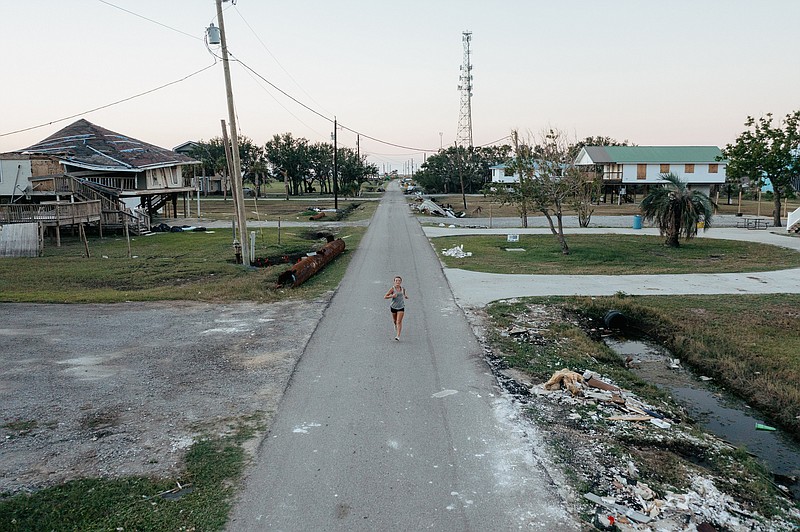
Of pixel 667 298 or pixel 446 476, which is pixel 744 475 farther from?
pixel 667 298

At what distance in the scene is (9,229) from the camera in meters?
26.2

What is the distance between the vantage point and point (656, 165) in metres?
66.0

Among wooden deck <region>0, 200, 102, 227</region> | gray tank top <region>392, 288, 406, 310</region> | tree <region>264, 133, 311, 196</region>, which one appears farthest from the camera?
tree <region>264, 133, 311, 196</region>

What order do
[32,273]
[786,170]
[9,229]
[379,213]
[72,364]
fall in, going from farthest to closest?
[379,213] < [786,170] < [9,229] < [32,273] < [72,364]

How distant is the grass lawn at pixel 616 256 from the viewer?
22984 millimetres

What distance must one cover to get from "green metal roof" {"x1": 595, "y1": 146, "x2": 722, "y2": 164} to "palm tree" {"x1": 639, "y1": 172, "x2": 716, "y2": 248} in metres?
39.7

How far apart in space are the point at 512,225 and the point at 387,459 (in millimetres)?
36920

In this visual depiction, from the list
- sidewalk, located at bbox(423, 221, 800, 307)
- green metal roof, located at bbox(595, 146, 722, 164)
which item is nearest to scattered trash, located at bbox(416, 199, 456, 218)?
green metal roof, located at bbox(595, 146, 722, 164)

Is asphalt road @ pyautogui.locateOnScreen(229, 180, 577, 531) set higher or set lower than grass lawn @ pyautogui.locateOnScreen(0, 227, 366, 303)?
lower

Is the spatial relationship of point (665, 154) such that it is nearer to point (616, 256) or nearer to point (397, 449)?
point (616, 256)

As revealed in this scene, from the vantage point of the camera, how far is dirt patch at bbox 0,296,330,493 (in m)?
7.54

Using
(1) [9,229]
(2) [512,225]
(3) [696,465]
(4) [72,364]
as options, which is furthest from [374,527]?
(2) [512,225]

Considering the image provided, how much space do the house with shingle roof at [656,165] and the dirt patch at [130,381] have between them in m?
57.6

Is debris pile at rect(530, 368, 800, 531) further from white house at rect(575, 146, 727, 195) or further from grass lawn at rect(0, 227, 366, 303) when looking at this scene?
white house at rect(575, 146, 727, 195)
